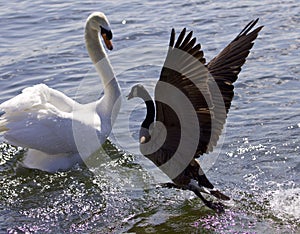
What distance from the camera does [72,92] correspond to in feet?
28.5

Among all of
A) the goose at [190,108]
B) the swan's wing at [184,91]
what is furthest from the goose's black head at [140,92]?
the swan's wing at [184,91]

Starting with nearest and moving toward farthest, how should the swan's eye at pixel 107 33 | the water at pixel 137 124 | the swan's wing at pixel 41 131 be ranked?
1. the water at pixel 137 124
2. the swan's wing at pixel 41 131
3. the swan's eye at pixel 107 33

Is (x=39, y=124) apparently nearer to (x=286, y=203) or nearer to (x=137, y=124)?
(x=137, y=124)

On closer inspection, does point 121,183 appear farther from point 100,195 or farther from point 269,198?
point 269,198

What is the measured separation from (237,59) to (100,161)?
6.51 feet

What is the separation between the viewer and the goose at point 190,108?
16.7 ft

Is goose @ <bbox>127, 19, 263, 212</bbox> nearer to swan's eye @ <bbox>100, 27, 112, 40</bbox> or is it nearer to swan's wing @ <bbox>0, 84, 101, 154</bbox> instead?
swan's wing @ <bbox>0, 84, 101, 154</bbox>

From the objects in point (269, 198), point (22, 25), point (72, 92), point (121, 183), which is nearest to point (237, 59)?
point (269, 198)

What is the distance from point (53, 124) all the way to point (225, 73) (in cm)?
178

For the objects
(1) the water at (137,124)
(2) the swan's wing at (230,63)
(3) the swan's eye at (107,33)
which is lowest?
(1) the water at (137,124)

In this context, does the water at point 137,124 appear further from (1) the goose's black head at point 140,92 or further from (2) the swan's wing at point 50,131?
(1) the goose's black head at point 140,92

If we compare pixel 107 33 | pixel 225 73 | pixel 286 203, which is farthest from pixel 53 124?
pixel 286 203

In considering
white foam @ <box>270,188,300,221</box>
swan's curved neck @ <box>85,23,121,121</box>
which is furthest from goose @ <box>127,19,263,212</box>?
swan's curved neck @ <box>85,23,121,121</box>

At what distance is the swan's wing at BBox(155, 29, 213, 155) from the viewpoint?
5.04 metres
